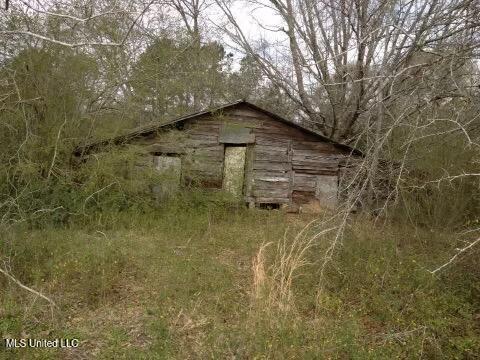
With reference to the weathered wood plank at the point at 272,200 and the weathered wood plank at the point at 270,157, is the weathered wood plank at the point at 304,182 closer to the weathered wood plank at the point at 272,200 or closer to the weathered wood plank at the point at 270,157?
the weathered wood plank at the point at 272,200

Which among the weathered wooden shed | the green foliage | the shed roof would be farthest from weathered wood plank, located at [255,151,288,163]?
the green foliage

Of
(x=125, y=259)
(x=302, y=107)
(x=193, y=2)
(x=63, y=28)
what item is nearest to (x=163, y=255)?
(x=125, y=259)

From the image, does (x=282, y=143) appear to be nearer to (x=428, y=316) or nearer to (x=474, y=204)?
(x=474, y=204)

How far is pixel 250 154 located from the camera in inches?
496

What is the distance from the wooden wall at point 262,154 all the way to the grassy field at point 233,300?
436 centimetres

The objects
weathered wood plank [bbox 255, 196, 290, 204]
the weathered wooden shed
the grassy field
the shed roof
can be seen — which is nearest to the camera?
the grassy field

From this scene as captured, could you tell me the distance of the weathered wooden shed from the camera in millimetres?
11930

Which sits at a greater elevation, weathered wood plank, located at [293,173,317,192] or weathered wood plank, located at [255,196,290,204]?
weathered wood plank, located at [293,173,317,192]

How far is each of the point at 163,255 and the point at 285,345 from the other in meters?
3.55

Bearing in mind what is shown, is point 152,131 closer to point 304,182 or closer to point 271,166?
point 271,166

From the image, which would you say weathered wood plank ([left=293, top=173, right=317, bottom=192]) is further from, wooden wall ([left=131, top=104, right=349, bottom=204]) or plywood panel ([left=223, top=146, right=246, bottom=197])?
plywood panel ([left=223, top=146, right=246, bottom=197])

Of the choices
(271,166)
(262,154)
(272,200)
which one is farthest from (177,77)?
(272,200)

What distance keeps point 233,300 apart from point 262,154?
7.49m

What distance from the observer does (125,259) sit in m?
6.70
